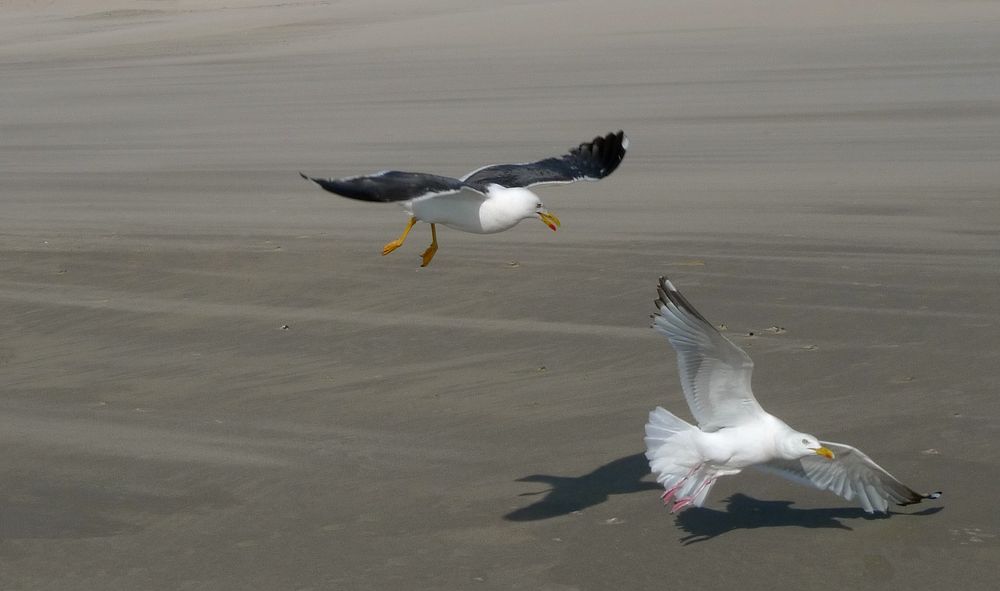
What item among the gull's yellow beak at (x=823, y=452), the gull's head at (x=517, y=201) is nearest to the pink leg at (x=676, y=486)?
the gull's yellow beak at (x=823, y=452)

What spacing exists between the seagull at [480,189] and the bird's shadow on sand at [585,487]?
1.82 meters

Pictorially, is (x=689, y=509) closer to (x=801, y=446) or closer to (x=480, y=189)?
(x=801, y=446)

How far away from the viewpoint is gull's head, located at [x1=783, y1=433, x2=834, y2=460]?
6.02m

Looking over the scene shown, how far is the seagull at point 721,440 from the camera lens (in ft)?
20.1

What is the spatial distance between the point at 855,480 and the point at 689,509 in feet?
2.42

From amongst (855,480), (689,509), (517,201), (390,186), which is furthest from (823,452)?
(517,201)

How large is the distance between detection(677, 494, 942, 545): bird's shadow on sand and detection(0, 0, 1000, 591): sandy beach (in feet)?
0.07

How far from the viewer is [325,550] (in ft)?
21.0

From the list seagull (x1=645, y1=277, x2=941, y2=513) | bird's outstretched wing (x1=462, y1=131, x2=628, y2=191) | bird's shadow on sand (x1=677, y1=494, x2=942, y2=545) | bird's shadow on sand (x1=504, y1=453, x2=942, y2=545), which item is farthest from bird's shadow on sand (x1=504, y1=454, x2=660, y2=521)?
bird's outstretched wing (x1=462, y1=131, x2=628, y2=191)

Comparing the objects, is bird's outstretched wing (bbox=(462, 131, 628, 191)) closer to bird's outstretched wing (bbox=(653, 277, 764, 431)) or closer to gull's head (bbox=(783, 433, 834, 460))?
bird's outstretched wing (bbox=(653, 277, 764, 431))

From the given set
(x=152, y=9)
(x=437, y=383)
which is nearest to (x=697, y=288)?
(x=437, y=383)

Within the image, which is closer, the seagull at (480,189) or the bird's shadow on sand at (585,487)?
the bird's shadow on sand at (585,487)

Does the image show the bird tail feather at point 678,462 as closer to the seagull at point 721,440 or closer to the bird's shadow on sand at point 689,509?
the seagull at point 721,440

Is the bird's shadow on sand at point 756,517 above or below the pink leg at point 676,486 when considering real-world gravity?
below
